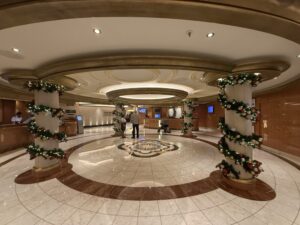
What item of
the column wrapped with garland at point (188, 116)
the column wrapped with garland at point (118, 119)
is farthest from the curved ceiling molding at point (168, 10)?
the column wrapped with garland at point (118, 119)

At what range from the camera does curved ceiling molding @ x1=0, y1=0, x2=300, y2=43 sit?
1357mm

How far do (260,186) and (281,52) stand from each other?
2.93 meters

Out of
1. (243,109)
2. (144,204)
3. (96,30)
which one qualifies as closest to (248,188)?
(243,109)

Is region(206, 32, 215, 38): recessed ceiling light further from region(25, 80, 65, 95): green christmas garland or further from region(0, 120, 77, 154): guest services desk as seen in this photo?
region(0, 120, 77, 154): guest services desk

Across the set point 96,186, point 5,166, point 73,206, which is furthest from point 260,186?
point 5,166

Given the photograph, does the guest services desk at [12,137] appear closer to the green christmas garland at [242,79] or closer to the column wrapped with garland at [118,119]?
the column wrapped with garland at [118,119]

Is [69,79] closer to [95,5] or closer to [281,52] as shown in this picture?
[95,5]

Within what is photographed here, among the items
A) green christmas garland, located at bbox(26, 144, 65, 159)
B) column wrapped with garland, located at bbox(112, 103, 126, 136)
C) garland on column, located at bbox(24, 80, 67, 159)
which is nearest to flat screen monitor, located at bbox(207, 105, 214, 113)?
column wrapped with garland, located at bbox(112, 103, 126, 136)

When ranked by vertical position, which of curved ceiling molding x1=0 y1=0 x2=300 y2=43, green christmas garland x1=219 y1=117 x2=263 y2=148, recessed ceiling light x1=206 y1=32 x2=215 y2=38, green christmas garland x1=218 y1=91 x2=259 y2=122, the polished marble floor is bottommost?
the polished marble floor

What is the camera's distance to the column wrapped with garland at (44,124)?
387cm

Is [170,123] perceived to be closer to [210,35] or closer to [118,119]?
[118,119]

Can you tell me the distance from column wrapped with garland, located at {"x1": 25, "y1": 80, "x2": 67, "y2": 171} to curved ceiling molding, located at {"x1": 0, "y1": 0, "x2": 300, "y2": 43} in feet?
8.81

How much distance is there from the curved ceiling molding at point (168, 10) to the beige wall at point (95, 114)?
48.9 feet

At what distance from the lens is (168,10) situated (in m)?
1.46
